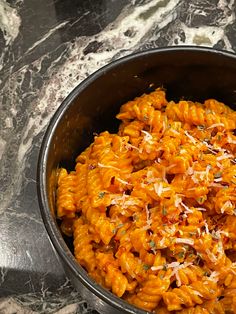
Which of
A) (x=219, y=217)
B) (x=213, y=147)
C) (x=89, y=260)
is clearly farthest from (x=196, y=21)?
(x=89, y=260)

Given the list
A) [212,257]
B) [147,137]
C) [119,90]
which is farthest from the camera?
[119,90]

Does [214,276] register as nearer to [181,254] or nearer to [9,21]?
[181,254]

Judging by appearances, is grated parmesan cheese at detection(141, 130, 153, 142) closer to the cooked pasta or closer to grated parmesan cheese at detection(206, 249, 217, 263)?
the cooked pasta

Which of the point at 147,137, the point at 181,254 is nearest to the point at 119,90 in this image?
the point at 147,137

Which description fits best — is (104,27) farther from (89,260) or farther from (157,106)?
(89,260)

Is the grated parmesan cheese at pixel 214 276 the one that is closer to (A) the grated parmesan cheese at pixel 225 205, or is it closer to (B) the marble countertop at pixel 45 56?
(A) the grated parmesan cheese at pixel 225 205

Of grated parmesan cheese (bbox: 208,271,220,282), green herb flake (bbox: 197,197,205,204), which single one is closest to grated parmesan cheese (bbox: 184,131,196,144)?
green herb flake (bbox: 197,197,205,204)
